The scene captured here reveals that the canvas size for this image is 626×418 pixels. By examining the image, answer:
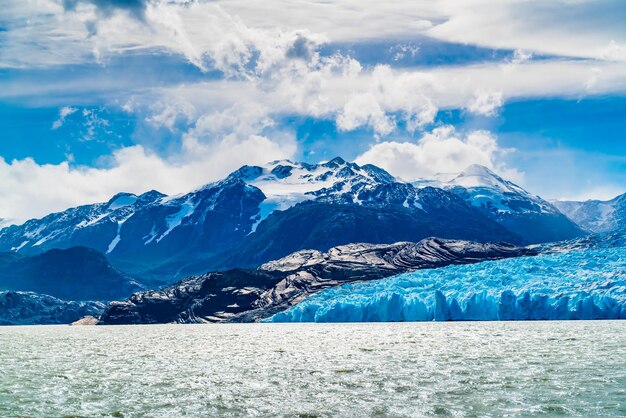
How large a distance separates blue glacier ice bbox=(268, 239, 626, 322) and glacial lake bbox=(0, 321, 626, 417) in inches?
2643

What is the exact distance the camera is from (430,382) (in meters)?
53.8

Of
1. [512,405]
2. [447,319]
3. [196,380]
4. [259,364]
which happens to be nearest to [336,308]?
[447,319]

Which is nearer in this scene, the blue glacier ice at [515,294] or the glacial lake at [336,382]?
the glacial lake at [336,382]

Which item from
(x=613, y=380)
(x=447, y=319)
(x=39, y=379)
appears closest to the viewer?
(x=613, y=380)

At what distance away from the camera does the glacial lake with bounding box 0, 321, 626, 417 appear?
142ft

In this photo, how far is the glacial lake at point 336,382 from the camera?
4341cm

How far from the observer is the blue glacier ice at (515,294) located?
156000 millimetres

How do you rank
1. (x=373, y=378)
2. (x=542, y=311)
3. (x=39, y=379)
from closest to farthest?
(x=373, y=378)
(x=39, y=379)
(x=542, y=311)

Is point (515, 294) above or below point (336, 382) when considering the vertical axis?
below

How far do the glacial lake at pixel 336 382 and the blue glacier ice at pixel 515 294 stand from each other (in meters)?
67.1

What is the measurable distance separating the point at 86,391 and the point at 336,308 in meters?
148

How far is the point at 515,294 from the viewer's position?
16588 cm

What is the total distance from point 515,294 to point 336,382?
119578 mm

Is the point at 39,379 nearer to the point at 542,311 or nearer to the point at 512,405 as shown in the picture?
the point at 512,405
